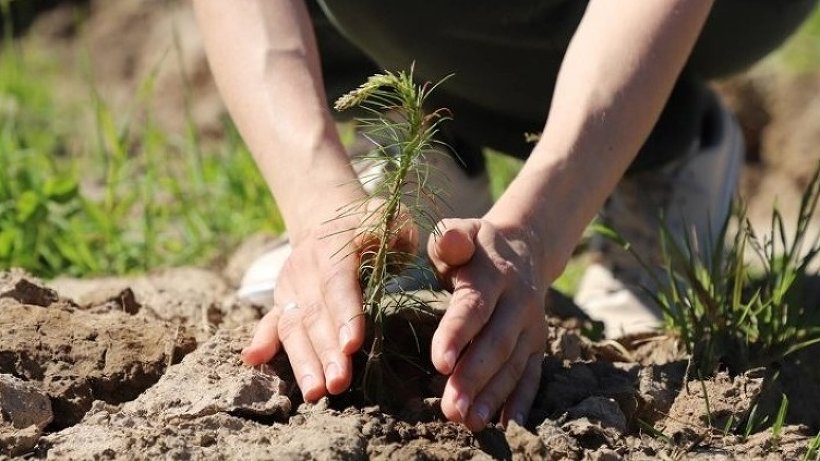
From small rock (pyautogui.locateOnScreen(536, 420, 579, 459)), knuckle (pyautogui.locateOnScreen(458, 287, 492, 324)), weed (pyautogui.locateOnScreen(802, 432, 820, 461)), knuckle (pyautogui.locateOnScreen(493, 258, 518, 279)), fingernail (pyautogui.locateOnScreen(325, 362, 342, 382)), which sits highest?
knuckle (pyautogui.locateOnScreen(493, 258, 518, 279))

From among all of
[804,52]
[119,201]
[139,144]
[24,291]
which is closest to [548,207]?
[24,291]

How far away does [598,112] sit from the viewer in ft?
6.22

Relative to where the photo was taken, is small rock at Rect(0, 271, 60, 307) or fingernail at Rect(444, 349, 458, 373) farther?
small rock at Rect(0, 271, 60, 307)

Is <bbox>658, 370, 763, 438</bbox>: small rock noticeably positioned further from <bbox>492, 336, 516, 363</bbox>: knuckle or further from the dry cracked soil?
<bbox>492, 336, 516, 363</bbox>: knuckle

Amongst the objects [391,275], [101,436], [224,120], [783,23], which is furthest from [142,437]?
[224,120]

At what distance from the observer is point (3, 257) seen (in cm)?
289

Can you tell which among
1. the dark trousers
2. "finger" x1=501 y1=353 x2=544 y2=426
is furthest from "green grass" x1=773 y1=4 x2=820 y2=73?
"finger" x1=501 y1=353 x2=544 y2=426

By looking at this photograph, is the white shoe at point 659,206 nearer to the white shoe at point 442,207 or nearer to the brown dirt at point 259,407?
the white shoe at point 442,207

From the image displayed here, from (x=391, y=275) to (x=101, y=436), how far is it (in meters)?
0.46

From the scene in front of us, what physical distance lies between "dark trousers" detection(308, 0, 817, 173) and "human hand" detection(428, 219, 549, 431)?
86cm

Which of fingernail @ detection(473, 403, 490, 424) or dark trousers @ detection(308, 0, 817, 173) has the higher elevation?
A: dark trousers @ detection(308, 0, 817, 173)

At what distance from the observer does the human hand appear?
168 cm

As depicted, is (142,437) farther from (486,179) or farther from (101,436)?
(486,179)

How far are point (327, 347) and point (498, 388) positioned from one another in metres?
0.24
